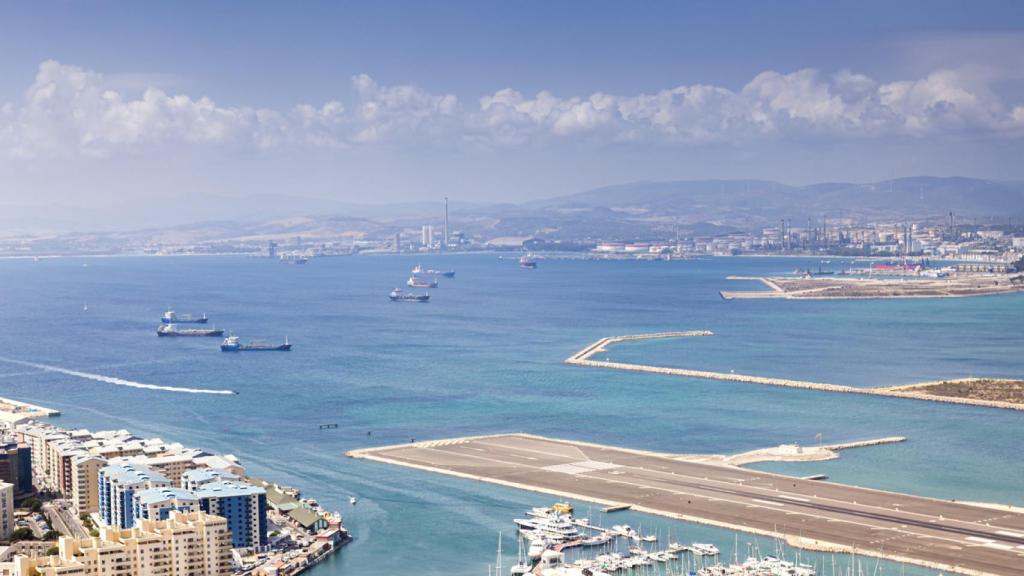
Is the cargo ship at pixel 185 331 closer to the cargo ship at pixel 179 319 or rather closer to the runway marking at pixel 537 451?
the cargo ship at pixel 179 319

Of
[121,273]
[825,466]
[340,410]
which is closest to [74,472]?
[340,410]

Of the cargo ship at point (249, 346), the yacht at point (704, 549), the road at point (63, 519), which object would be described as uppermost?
the cargo ship at point (249, 346)

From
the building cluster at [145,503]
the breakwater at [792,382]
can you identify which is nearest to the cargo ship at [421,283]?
the breakwater at [792,382]

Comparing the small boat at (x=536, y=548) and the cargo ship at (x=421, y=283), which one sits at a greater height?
the cargo ship at (x=421, y=283)

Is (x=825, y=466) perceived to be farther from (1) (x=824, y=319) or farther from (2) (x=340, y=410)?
(1) (x=824, y=319)

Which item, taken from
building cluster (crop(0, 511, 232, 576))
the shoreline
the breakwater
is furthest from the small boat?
the shoreline

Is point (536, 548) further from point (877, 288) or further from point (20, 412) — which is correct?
point (877, 288)
